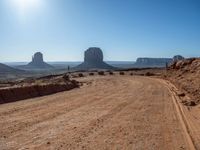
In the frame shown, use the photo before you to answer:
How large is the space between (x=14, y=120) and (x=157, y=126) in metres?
5.83

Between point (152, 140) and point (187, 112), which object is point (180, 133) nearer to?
point (152, 140)

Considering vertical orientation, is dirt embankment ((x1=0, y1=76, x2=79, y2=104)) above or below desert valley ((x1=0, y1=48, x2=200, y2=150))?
below

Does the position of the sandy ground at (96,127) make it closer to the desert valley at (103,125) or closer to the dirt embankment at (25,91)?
the desert valley at (103,125)

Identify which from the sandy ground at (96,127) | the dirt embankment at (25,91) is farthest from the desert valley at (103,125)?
the dirt embankment at (25,91)

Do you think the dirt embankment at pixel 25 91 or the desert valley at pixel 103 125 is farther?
the dirt embankment at pixel 25 91

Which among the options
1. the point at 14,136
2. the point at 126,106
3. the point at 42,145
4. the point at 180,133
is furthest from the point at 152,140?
the point at 126,106

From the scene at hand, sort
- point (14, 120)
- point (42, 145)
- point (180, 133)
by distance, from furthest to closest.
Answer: point (14, 120)
point (180, 133)
point (42, 145)

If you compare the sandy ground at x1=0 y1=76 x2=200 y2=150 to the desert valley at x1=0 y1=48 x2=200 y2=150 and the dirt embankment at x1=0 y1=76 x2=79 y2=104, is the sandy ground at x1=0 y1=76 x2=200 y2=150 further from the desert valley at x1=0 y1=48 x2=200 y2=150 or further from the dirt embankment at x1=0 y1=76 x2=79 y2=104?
the dirt embankment at x1=0 y1=76 x2=79 y2=104

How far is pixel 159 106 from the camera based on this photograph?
64.1 ft

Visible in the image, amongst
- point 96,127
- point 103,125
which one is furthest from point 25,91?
point 96,127

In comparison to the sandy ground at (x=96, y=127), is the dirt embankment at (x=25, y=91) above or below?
below

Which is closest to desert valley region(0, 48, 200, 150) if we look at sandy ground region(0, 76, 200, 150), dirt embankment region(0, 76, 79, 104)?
sandy ground region(0, 76, 200, 150)

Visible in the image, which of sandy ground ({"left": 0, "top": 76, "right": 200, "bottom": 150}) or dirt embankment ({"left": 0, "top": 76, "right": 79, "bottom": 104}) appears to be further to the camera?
dirt embankment ({"left": 0, "top": 76, "right": 79, "bottom": 104})

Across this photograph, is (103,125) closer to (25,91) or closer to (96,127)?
(96,127)
